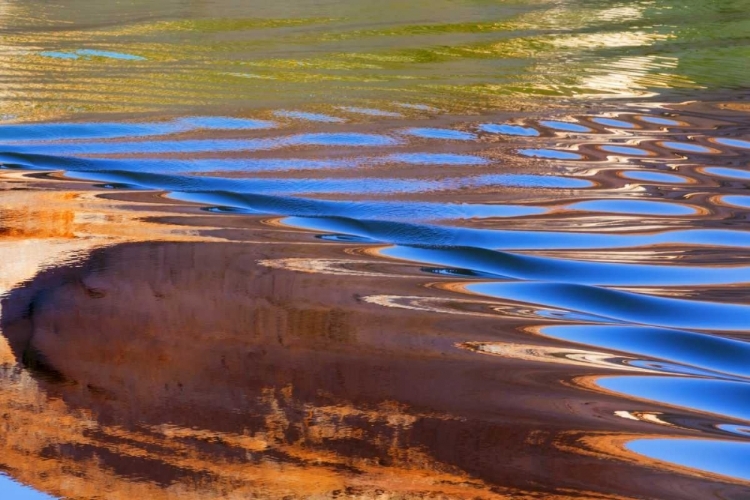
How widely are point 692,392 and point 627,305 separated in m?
0.25

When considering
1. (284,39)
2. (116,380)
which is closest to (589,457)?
(116,380)

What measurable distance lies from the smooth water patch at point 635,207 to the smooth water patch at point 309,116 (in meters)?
0.79

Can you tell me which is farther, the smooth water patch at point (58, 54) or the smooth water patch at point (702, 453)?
the smooth water patch at point (58, 54)

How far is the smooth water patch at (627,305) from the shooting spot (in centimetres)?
116

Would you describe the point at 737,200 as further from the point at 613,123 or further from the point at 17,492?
the point at 17,492

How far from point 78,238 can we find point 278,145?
2.34 ft

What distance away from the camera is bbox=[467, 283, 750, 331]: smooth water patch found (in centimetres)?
116

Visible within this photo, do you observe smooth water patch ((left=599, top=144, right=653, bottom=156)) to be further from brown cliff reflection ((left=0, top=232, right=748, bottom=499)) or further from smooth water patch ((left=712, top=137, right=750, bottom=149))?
brown cliff reflection ((left=0, top=232, right=748, bottom=499))

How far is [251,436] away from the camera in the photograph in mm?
844

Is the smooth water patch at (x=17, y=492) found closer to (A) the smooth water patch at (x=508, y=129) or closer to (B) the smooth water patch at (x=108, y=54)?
(A) the smooth water patch at (x=508, y=129)

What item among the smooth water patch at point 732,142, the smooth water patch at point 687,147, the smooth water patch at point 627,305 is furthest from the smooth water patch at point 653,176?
the smooth water patch at point 627,305

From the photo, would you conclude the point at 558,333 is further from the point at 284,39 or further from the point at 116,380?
the point at 284,39

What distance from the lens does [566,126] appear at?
2.23 metres

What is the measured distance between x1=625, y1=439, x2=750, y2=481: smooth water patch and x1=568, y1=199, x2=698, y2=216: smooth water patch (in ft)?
2.56
